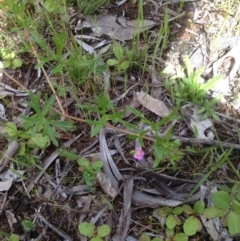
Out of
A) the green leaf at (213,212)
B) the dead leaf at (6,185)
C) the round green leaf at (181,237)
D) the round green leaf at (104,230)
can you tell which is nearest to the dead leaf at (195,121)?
the green leaf at (213,212)

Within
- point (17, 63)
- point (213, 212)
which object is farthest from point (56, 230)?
point (17, 63)

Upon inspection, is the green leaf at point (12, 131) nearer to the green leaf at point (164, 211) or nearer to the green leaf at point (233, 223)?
the green leaf at point (164, 211)

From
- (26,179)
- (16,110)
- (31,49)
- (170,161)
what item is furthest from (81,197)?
(31,49)

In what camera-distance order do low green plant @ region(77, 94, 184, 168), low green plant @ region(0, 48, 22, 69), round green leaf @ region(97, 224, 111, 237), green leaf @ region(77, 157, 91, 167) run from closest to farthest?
1. low green plant @ region(77, 94, 184, 168)
2. round green leaf @ region(97, 224, 111, 237)
3. green leaf @ region(77, 157, 91, 167)
4. low green plant @ region(0, 48, 22, 69)

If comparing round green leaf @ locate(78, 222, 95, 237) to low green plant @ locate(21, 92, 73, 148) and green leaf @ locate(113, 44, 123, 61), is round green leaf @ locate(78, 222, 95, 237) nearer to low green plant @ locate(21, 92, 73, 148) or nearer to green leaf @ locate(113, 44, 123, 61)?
low green plant @ locate(21, 92, 73, 148)

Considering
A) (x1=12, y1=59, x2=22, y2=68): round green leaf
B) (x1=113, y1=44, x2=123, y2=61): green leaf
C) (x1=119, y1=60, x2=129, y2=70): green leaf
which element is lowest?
(x1=119, y1=60, x2=129, y2=70): green leaf

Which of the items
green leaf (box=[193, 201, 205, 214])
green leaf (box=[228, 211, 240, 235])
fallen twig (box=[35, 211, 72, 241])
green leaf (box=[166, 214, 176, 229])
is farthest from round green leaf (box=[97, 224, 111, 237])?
green leaf (box=[228, 211, 240, 235])

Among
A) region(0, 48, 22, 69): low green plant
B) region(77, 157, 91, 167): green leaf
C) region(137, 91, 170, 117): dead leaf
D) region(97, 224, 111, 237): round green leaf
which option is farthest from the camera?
region(0, 48, 22, 69): low green plant
